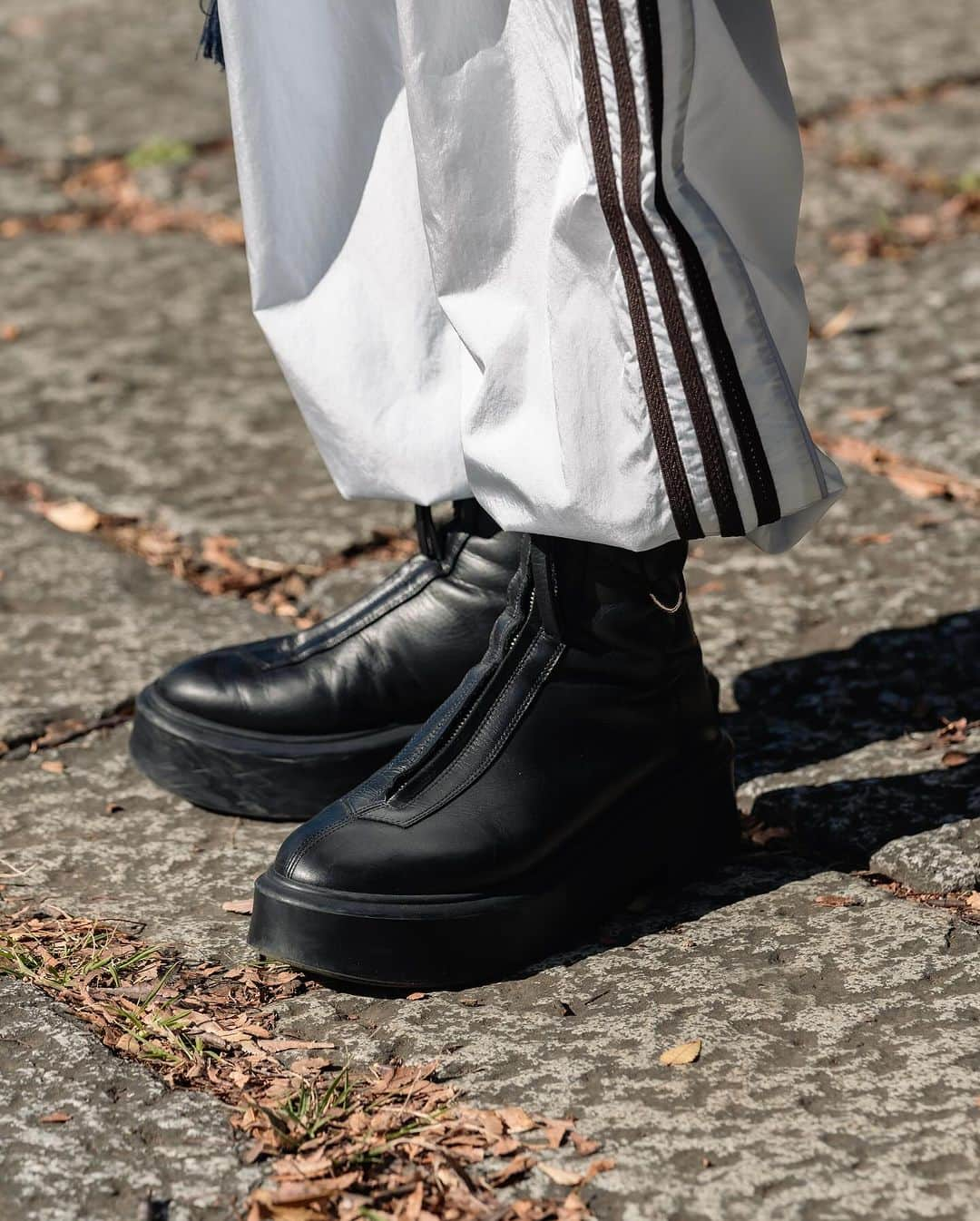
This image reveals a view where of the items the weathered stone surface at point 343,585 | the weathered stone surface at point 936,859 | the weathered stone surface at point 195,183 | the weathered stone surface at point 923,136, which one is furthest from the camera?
the weathered stone surface at point 195,183

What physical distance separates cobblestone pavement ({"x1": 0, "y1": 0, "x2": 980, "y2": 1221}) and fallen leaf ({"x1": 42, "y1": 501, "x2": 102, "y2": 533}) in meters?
0.01

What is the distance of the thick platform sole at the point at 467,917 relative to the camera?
1251mm

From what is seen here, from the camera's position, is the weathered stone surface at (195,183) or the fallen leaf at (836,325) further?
the weathered stone surface at (195,183)

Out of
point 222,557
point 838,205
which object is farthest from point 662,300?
point 838,205

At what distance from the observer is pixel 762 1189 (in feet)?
3.28

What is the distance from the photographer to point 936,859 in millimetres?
1374

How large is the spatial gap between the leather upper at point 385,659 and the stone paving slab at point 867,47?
2.48 meters

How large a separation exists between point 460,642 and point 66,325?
167 cm

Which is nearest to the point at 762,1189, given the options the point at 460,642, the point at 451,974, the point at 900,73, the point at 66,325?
the point at 451,974

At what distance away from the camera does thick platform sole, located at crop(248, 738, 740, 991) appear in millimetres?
1251

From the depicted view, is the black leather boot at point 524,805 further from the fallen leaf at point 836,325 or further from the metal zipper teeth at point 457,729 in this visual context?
the fallen leaf at point 836,325

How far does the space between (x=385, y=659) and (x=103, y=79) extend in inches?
126

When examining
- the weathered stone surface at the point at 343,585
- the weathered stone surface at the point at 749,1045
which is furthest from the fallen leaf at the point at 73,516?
the weathered stone surface at the point at 749,1045

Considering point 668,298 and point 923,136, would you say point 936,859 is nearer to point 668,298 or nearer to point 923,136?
point 668,298
